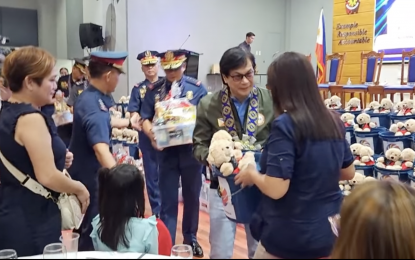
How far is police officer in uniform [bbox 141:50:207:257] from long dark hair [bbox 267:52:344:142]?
1.52 meters

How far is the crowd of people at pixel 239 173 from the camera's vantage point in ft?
3.56

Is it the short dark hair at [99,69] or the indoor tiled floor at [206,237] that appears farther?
the indoor tiled floor at [206,237]

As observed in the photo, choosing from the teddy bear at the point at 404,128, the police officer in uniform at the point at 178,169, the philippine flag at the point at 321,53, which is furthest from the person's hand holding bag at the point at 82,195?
the philippine flag at the point at 321,53

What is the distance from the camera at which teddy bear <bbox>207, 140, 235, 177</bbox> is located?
188cm

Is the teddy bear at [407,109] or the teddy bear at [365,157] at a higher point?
the teddy bear at [407,109]

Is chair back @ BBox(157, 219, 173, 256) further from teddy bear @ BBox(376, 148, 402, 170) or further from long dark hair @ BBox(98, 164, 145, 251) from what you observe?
teddy bear @ BBox(376, 148, 402, 170)

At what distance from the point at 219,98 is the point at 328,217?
0.98 meters

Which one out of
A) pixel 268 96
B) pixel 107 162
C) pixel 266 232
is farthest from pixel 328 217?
pixel 107 162

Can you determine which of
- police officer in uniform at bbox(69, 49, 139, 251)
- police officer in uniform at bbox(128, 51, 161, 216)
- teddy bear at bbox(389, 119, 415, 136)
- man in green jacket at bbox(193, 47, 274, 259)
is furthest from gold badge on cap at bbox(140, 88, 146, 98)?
teddy bear at bbox(389, 119, 415, 136)

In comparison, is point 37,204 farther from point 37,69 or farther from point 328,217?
point 328,217

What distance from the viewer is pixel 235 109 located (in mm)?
2381

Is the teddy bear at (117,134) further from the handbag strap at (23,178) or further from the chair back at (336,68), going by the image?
the chair back at (336,68)

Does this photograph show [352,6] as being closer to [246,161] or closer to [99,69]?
[99,69]

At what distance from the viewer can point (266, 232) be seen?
1666 millimetres
